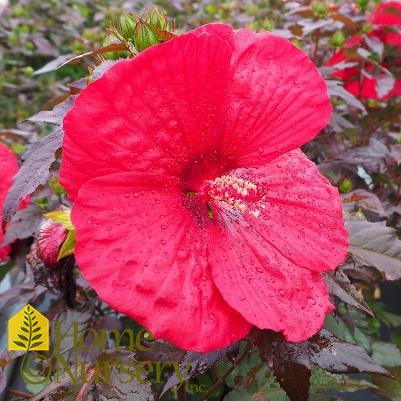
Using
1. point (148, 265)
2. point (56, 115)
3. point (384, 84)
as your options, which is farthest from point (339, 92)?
point (148, 265)

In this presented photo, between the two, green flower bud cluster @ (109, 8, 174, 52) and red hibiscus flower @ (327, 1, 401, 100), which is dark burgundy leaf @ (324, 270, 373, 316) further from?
red hibiscus flower @ (327, 1, 401, 100)

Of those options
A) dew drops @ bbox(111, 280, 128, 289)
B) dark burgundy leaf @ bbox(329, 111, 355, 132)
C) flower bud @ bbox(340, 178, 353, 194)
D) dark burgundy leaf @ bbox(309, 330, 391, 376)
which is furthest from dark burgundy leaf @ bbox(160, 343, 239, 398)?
dark burgundy leaf @ bbox(329, 111, 355, 132)

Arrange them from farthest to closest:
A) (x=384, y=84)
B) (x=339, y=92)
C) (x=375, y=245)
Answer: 1. (x=384, y=84)
2. (x=339, y=92)
3. (x=375, y=245)

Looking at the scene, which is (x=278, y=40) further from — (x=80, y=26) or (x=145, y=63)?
(x=80, y=26)

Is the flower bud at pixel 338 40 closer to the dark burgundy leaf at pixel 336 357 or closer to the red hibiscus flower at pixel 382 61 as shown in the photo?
the red hibiscus flower at pixel 382 61

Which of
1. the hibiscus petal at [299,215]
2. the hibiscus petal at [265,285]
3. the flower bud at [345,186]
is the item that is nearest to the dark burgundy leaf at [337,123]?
the flower bud at [345,186]

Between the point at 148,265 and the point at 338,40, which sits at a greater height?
the point at 148,265

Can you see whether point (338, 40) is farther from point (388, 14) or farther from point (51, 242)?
point (51, 242)
